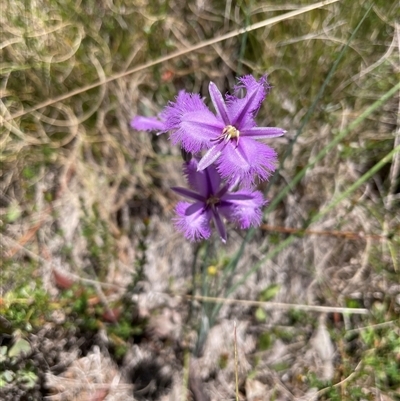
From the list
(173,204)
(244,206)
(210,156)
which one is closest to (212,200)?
(244,206)

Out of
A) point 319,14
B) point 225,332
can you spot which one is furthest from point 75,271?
point 319,14

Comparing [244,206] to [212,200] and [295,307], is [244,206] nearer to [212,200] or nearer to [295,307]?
[212,200]

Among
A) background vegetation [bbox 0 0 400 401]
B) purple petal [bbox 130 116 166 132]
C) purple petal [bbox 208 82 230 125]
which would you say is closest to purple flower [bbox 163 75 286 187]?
purple petal [bbox 208 82 230 125]

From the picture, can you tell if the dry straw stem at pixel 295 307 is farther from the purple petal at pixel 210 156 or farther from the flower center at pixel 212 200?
the purple petal at pixel 210 156

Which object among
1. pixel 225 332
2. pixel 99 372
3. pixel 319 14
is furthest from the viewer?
pixel 319 14

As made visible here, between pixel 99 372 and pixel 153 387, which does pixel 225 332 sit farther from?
pixel 99 372

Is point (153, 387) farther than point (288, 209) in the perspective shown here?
No
